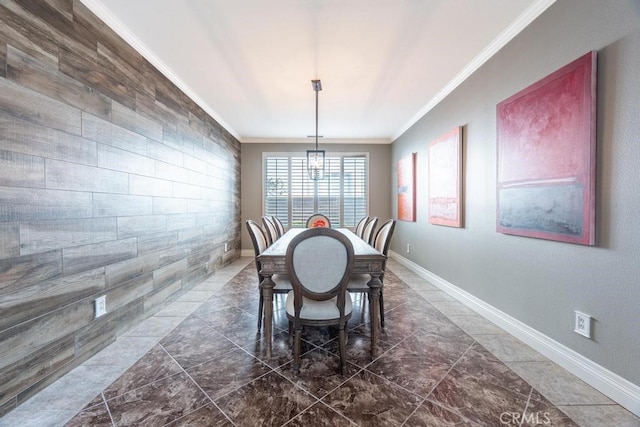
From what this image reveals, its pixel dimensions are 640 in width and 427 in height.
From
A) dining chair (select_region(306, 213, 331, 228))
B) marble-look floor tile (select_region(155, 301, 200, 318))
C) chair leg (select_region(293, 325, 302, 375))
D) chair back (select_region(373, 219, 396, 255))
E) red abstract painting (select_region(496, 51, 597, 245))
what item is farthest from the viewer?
dining chair (select_region(306, 213, 331, 228))

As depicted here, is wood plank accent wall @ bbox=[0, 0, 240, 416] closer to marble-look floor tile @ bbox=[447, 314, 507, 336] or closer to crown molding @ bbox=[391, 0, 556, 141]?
marble-look floor tile @ bbox=[447, 314, 507, 336]

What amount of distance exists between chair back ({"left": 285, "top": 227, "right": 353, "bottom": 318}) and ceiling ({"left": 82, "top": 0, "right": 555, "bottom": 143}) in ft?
5.83

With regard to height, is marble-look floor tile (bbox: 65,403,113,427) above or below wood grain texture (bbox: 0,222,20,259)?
below

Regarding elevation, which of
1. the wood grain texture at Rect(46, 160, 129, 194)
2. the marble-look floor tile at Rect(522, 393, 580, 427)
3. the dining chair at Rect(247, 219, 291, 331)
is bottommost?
the marble-look floor tile at Rect(522, 393, 580, 427)

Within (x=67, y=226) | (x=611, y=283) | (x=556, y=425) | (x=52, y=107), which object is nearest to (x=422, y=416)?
(x=556, y=425)

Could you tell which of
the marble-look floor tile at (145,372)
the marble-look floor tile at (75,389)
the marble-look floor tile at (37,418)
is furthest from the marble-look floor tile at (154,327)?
the marble-look floor tile at (37,418)

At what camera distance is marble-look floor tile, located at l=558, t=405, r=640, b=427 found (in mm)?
1269

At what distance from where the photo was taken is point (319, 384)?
1.58 meters

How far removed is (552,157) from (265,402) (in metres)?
2.46

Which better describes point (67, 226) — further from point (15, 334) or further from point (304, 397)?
point (304, 397)

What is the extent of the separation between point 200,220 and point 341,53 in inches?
112

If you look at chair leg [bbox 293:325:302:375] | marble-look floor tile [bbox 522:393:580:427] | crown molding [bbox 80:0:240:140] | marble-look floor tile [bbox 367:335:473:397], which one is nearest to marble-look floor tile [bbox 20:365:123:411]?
chair leg [bbox 293:325:302:375]

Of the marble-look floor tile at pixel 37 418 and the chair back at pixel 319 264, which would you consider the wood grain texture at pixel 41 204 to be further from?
the chair back at pixel 319 264

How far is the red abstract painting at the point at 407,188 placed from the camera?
4.35 metres
